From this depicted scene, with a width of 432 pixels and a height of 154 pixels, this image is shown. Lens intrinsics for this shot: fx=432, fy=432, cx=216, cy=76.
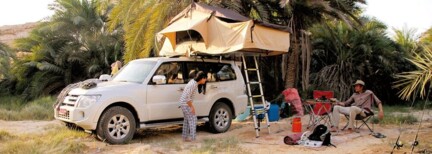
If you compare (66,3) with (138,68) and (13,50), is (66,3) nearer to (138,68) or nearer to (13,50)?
(13,50)

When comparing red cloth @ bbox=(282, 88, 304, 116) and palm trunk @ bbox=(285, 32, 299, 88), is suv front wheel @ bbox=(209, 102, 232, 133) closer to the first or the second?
red cloth @ bbox=(282, 88, 304, 116)

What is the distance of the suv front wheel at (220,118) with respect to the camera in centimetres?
980

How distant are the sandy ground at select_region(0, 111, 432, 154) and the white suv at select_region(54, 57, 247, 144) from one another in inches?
14.7

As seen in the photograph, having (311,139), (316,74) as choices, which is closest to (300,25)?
(316,74)

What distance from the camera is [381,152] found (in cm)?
739

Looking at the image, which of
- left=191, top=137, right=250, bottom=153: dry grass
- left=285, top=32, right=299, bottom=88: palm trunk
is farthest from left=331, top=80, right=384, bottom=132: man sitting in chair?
left=285, top=32, right=299, bottom=88: palm trunk

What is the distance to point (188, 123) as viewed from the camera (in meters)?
8.84

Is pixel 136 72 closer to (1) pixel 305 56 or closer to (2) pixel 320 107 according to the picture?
(2) pixel 320 107

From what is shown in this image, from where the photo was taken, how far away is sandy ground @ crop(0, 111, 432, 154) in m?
7.71

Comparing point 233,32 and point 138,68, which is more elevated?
point 233,32

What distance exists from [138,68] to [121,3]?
14.2 feet

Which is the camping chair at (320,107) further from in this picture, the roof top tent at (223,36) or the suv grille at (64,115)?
the suv grille at (64,115)

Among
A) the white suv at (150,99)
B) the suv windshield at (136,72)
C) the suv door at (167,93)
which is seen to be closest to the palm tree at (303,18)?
the white suv at (150,99)

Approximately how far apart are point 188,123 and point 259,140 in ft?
5.04
